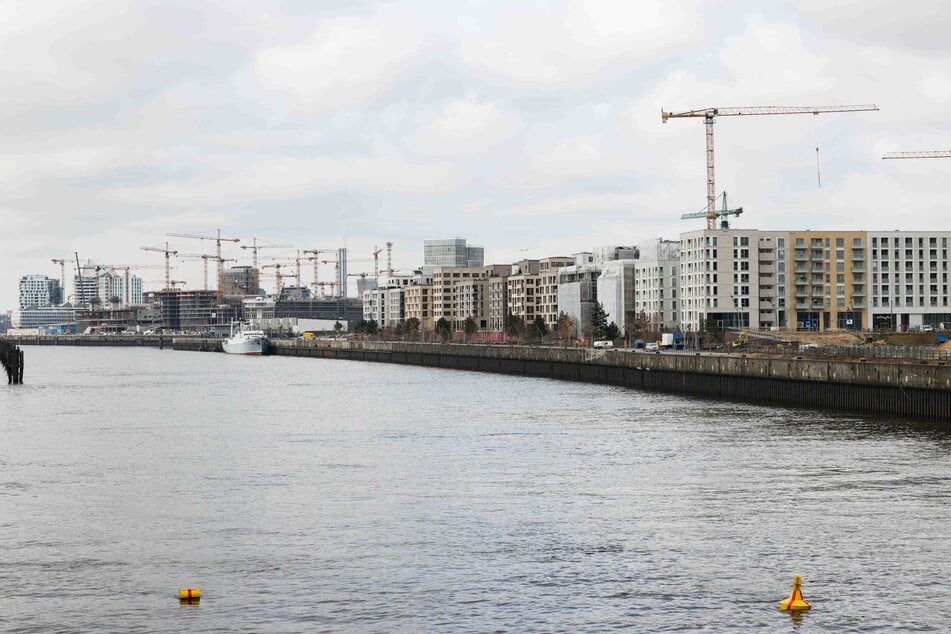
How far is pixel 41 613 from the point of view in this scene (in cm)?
2761

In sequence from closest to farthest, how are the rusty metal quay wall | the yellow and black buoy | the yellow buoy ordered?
the yellow buoy
the yellow and black buoy
the rusty metal quay wall

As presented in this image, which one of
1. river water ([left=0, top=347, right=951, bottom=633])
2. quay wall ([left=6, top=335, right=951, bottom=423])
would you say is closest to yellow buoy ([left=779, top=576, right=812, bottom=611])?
river water ([left=0, top=347, right=951, bottom=633])

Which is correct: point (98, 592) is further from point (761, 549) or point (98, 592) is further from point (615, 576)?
point (761, 549)

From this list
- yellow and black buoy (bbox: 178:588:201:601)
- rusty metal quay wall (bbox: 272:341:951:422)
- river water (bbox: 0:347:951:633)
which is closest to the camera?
river water (bbox: 0:347:951:633)

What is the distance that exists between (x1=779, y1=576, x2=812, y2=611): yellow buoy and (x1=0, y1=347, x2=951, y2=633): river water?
0.98 ft

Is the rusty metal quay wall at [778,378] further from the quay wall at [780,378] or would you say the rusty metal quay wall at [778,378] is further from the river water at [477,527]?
the river water at [477,527]

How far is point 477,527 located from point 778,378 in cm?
6167

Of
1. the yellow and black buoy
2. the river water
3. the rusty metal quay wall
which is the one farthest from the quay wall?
the yellow and black buoy

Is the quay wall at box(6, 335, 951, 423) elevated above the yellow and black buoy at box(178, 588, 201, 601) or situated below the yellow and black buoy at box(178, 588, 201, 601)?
above

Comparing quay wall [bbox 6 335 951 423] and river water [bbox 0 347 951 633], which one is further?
quay wall [bbox 6 335 951 423]

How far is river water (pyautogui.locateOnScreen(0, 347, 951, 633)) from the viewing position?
91.2 feet

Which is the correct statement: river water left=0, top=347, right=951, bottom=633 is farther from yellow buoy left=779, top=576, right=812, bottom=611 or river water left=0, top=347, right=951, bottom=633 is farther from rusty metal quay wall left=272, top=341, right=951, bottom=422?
rusty metal quay wall left=272, top=341, right=951, bottom=422

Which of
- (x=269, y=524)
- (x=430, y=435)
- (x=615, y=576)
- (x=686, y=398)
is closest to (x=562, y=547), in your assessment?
(x=615, y=576)

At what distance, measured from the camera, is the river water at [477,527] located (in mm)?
27812
